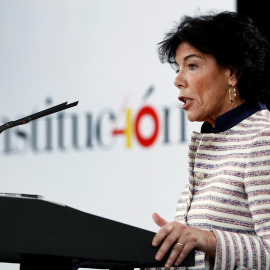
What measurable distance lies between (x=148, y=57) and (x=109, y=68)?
0.75ft

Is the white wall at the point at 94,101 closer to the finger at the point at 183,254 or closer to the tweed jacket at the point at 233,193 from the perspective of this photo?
the tweed jacket at the point at 233,193

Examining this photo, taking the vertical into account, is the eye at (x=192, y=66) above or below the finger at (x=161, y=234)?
above

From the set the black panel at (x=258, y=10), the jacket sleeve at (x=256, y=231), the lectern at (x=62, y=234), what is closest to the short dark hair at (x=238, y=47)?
the jacket sleeve at (x=256, y=231)

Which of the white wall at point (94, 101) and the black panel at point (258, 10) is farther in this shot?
the white wall at point (94, 101)

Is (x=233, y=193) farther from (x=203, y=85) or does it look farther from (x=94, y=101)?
(x=94, y=101)

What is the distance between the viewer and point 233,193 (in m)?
1.36

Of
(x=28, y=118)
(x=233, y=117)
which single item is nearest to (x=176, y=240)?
(x=28, y=118)

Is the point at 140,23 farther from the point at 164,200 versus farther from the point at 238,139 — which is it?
the point at 238,139

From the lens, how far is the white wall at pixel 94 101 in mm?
2680

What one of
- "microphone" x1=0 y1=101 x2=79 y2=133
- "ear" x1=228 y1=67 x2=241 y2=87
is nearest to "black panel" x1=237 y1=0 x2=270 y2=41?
"ear" x1=228 y1=67 x2=241 y2=87

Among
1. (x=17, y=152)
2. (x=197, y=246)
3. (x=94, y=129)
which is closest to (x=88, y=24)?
(x=94, y=129)

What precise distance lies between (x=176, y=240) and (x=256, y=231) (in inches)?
10.0

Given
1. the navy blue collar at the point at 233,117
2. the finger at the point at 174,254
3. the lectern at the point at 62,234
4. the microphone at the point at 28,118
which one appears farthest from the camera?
the navy blue collar at the point at 233,117

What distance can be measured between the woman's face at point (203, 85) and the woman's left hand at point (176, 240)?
1.50ft
